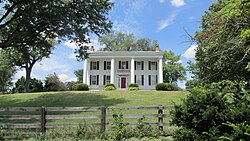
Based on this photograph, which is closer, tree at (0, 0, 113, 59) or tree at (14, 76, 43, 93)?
tree at (0, 0, 113, 59)

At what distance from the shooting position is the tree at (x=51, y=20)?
44.3ft

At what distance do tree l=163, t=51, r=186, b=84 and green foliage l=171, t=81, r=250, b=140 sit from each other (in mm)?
46267

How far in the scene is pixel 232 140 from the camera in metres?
3.22

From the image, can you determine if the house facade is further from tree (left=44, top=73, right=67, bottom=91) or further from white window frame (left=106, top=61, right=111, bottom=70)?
tree (left=44, top=73, right=67, bottom=91)

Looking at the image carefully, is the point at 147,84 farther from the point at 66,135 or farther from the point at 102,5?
the point at 66,135

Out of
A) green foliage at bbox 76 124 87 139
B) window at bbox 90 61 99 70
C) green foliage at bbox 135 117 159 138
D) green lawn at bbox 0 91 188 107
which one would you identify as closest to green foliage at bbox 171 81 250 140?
green foliage at bbox 135 117 159 138

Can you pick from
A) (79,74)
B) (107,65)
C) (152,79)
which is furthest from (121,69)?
(79,74)

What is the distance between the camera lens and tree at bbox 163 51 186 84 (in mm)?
51781

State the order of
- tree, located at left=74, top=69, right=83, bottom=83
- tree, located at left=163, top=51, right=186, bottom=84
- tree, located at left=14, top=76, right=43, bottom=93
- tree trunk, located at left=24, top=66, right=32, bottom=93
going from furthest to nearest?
1. tree, located at left=74, top=69, right=83, bottom=83
2. tree, located at left=163, top=51, right=186, bottom=84
3. tree, located at left=14, top=76, right=43, bottom=93
4. tree trunk, located at left=24, top=66, right=32, bottom=93

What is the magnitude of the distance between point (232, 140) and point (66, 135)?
6134mm

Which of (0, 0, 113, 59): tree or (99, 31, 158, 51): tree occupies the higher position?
(99, 31, 158, 51): tree

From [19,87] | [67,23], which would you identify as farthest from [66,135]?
[19,87]

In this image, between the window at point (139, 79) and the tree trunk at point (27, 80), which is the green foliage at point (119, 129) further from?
the tree trunk at point (27, 80)

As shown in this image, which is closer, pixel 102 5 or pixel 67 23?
pixel 67 23
